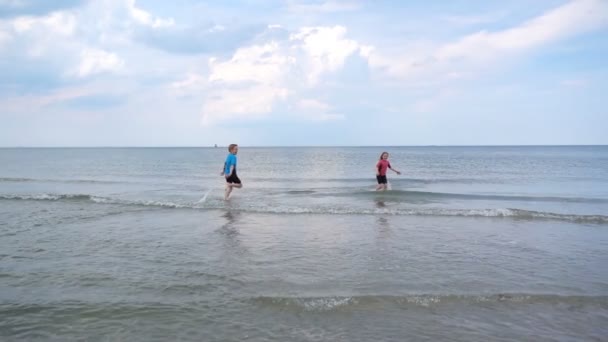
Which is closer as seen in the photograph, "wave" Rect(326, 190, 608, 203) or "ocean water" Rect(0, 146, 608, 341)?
"ocean water" Rect(0, 146, 608, 341)

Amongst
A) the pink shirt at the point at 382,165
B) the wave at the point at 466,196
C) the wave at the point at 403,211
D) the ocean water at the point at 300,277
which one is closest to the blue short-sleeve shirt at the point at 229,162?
the wave at the point at 403,211

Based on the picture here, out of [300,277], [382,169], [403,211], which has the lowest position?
[300,277]

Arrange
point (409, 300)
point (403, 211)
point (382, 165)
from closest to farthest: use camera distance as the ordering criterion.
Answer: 1. point (409, 300)
2. point (403, 211)
3. point (382, 165)

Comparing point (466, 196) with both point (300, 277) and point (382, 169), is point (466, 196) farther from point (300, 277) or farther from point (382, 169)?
point (300, 277)

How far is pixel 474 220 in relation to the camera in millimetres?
13539

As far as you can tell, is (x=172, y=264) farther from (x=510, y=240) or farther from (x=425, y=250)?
(x=510, y=240)

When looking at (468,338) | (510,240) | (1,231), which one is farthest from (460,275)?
(1,231)

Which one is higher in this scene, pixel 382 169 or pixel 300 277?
pixel 382 169

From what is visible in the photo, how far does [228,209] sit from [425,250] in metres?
8.35

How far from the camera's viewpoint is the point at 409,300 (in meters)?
6.03

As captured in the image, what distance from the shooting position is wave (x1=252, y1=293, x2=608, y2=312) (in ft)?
19.0

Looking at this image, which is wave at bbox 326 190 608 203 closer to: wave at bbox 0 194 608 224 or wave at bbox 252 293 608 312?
wave at bbox 0 194 608 224

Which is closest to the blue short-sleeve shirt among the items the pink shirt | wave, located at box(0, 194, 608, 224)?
wave, located at box(0, 194, 608, 224)

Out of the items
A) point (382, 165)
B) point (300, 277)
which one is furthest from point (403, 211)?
point (300, 277)
